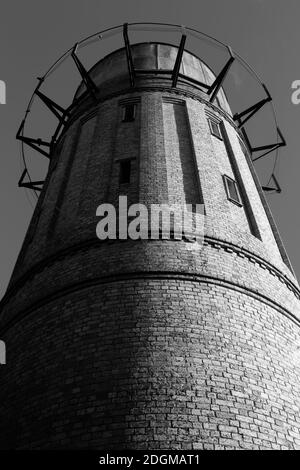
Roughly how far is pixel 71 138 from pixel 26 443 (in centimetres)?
779

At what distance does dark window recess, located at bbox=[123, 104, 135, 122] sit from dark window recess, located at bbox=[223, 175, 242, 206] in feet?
8.70

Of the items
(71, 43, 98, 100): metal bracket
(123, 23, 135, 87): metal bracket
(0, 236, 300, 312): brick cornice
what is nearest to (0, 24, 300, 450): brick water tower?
(0, 236, 300, 312): brick cornice

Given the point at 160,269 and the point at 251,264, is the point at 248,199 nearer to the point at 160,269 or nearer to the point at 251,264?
the point at 251,264

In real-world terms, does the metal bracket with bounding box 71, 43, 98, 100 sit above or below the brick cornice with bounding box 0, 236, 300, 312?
above

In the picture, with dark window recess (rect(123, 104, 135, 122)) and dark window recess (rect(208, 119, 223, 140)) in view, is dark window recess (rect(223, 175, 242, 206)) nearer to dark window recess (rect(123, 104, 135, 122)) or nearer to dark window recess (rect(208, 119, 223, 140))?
dark window recess (rect(208, 119, 223, 140))

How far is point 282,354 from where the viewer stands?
715 cm

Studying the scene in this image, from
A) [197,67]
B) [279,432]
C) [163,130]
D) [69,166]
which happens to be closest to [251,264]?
[279,432]

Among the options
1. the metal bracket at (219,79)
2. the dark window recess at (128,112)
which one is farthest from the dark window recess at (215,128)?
the dark window recess at (128,112)

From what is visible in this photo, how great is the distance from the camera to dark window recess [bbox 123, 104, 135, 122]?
11.6 meters

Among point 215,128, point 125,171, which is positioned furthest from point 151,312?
point 215,128

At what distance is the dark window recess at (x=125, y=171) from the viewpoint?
377 inches

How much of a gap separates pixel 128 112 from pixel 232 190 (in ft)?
10.8

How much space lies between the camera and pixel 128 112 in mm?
11906

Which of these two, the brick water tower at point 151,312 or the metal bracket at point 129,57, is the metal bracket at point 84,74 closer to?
the metal bracket at point 129,57
